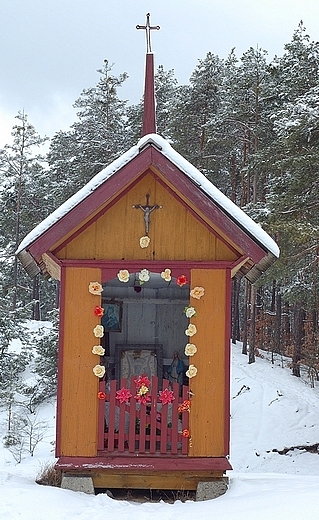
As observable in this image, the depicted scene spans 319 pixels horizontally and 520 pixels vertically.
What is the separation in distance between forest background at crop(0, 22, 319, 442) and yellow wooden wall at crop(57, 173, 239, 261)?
14.5ft

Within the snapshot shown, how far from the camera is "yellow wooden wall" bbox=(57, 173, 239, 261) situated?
6.91 m

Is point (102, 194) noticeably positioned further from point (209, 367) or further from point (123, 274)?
point (209, 367)

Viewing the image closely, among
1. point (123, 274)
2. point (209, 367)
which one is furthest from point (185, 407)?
point (123, 274)

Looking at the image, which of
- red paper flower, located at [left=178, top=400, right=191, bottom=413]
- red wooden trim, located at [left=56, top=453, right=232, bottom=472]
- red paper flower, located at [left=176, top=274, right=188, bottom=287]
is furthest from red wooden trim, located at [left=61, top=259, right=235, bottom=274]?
red wooden trim, located at [left=56, top=453, right=232, bottom=472]

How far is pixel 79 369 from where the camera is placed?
6789 mm

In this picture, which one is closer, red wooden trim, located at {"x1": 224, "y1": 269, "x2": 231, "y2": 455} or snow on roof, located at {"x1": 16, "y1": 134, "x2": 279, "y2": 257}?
snow on roof, located at {"x1": 16, "y1": 134, "x2": 279, "y2": 257}

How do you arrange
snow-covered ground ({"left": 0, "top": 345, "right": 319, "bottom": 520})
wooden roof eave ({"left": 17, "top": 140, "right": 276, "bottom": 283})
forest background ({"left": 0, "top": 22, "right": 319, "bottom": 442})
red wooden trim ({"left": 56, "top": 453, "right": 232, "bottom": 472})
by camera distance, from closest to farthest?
snow-covered ground ({"left": 0, "top": 345, "right": 319, "bottom": 520}), wooden roof eave ({"left": 17, "top": 140, "right": 276, "bottom": 283}), red wooden trim ({"left": 56, "top": 453, "right": 232, "bottom": 472}), forest background ({"left": 0, "top": 22, "right": 319, "bottom": 442})

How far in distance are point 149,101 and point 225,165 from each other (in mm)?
20167

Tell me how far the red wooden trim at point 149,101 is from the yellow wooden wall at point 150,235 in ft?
3.68

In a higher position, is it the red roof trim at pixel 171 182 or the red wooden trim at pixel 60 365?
the red roof trim at pixel 171 182

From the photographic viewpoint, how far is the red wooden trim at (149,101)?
7.78 m

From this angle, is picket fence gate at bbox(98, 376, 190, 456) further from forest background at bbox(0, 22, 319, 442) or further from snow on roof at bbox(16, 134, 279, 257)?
forest background at bbox(0, 22, 319, 442)

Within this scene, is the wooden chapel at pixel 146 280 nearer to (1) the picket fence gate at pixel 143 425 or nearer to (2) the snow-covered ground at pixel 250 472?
(1) the picket fence gate at pixel 143 425

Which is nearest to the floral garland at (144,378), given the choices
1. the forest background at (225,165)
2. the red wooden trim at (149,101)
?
the red wooden trim at (149,101)
